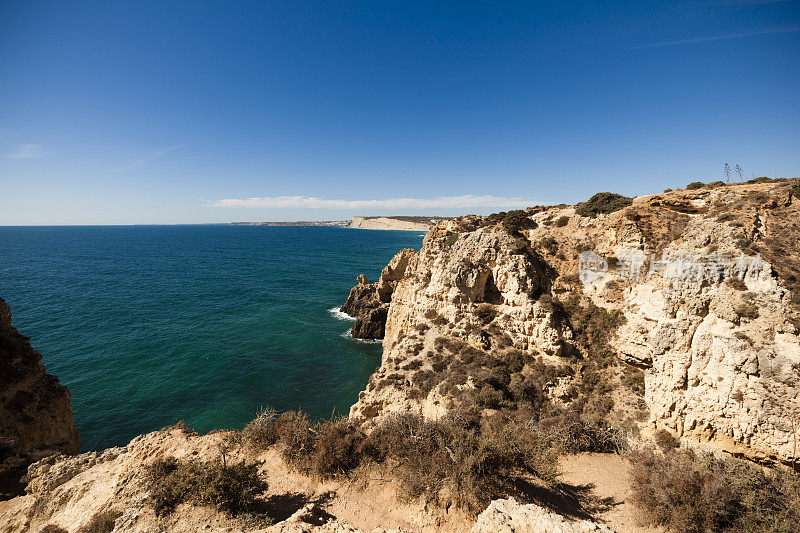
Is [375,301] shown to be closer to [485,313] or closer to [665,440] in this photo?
[485,313]

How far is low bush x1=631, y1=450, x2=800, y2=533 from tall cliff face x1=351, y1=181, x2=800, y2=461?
350 cm

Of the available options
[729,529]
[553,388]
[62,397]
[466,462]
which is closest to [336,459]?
[466,462]

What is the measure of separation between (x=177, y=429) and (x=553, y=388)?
60.6 feet

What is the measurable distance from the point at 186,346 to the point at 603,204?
42492mm

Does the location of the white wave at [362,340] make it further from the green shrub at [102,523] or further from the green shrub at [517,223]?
the green shrub at [102,523]

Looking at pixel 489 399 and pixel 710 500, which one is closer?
pixel 710 500

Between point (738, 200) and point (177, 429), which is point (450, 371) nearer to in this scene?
point (177, 429)

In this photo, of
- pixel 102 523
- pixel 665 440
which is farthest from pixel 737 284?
pixel 102 523

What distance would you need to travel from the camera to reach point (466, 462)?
8.13 m

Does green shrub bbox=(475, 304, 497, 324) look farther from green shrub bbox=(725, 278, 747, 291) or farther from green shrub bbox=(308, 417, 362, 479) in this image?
green shrub bbox=(308, 417, 362, 479)

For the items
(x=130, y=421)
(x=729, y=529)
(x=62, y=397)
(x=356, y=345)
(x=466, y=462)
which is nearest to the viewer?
(x=729, y=529)

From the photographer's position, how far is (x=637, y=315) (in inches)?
701

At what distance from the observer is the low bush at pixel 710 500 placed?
736 cm

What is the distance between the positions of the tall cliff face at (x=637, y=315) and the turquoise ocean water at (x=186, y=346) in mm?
9262
